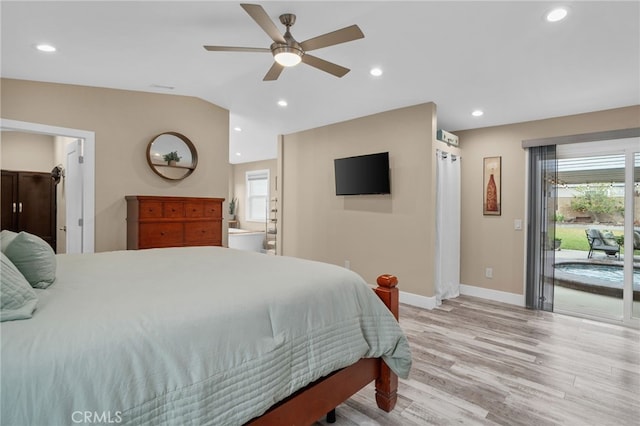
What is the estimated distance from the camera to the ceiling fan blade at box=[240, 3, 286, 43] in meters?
1.76

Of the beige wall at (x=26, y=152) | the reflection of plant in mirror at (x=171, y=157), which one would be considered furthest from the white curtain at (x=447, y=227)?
the beige wall at (x=26, y=152)

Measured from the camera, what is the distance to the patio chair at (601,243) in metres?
3.67

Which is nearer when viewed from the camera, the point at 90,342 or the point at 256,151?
the point at 90,342

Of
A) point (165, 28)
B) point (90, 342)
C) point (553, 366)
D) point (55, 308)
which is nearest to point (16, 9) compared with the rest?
point (165, 28)

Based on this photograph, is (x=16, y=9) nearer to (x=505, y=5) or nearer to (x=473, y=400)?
(x=505, y=5)

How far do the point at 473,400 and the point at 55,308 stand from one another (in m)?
2.30

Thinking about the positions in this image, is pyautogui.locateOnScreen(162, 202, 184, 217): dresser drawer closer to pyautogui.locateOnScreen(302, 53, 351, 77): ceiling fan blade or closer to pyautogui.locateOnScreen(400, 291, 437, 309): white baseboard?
pyautogui.locateOnScreen(302, 53, 351, 77): ceiling fan blade

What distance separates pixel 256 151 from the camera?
734 centimetres

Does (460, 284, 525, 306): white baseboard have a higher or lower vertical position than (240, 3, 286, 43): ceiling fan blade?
lower

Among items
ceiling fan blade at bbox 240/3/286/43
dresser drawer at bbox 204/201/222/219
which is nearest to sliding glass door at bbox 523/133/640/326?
ceiling fan blade at bbox 240/3/286/43

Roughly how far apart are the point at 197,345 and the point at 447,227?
12.5 feet

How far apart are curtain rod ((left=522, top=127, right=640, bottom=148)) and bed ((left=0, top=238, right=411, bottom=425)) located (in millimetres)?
3273

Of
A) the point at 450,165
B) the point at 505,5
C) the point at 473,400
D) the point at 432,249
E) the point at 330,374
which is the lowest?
the point at 473,400

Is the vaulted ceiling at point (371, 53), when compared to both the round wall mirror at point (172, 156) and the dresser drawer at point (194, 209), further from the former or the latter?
the dresser drawer at point (194, 209)
